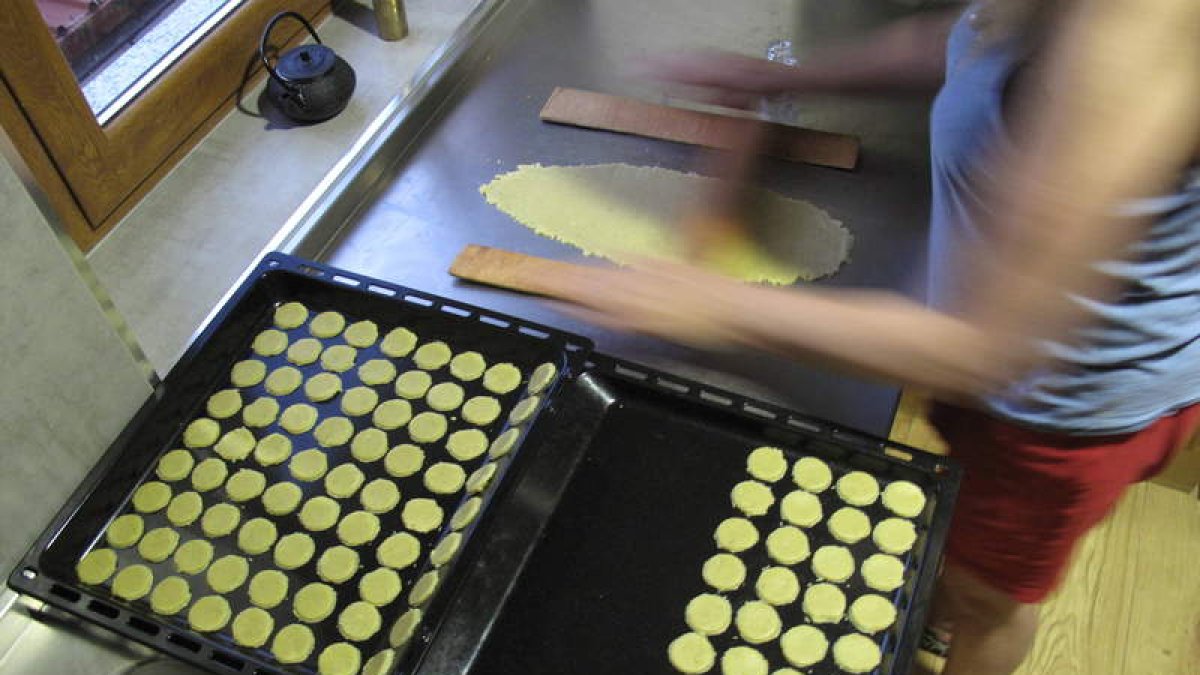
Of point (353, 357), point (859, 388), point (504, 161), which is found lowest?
point (353, 357)

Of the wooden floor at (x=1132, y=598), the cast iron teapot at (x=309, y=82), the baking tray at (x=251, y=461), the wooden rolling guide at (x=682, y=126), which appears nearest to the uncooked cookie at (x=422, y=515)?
the baking tray at (x=251, y=461)

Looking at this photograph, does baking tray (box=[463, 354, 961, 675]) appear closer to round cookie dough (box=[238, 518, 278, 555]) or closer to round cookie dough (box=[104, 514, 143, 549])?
round cookie dough (box=[238, 518, 278, 555])

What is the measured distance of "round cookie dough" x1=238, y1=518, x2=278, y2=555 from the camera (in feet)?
3.72

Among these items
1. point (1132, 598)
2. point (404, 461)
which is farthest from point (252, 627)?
point (1132, 598)

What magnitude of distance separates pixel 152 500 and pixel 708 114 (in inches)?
41.9

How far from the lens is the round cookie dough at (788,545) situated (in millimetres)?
1122

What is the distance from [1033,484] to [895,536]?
0.21m

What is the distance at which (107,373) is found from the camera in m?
1.11

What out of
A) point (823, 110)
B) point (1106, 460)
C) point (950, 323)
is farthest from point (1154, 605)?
point (950, 323)

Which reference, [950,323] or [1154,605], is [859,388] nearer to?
[950,323]

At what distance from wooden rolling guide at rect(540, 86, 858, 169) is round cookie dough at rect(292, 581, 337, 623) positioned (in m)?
0.93

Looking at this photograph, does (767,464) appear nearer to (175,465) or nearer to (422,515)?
(422,515)

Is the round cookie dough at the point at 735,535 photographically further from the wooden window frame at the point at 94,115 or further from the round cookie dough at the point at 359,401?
the wooden window frame at the point at 94,115

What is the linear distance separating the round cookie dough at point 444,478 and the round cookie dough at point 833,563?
16.6 inches
